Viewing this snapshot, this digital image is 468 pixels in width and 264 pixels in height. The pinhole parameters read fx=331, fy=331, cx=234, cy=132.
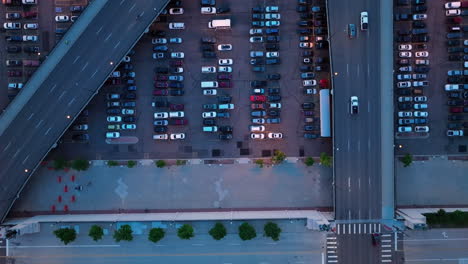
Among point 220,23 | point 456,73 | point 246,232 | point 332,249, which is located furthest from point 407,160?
point 220,23

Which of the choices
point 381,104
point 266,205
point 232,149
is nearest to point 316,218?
point 266,205

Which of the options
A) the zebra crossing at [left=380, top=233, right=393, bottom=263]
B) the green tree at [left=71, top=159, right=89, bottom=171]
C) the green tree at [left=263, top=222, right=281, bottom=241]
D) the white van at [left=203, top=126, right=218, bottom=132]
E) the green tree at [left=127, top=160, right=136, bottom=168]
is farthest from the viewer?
the white van at [left=203, top=126, right=218, bottom=132]

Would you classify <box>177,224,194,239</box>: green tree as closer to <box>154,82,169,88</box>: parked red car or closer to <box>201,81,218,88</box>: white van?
<box>201,81,218,88</box>: white van

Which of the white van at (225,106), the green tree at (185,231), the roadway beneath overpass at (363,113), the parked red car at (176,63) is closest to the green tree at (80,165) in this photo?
the green tree at (185,231)

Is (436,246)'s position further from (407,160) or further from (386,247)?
(407,160)

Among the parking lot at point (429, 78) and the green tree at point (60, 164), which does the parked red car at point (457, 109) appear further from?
the green tree at point (60, 164)

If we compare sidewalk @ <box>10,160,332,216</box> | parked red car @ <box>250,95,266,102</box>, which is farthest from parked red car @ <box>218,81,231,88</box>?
sidewalk @ <box>10,160,332,216</box>
